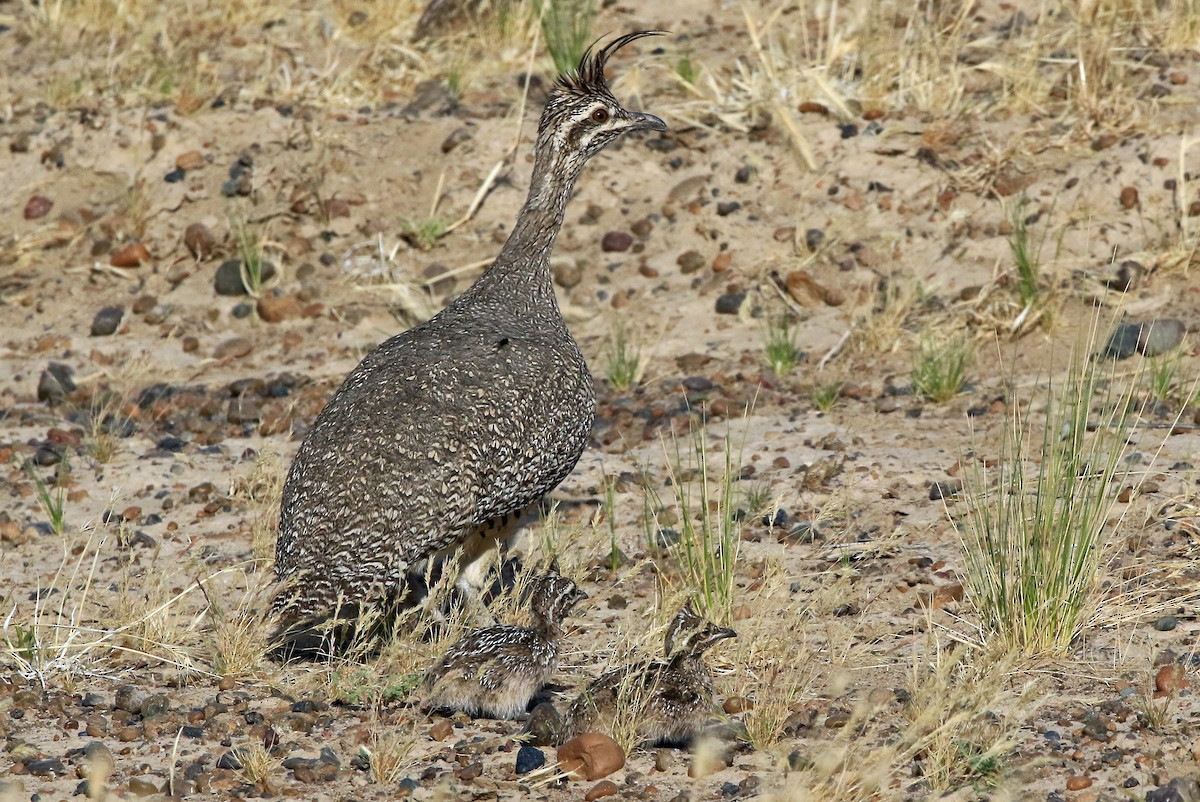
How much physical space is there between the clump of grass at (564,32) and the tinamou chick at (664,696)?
650 centimetres

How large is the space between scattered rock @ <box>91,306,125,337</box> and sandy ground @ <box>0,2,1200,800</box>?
0.09m

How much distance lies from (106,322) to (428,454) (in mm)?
5240

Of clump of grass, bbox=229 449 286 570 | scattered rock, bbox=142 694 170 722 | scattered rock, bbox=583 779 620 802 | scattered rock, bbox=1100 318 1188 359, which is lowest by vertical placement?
clump of grass, bbox=229 449 286 570

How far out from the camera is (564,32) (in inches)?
449

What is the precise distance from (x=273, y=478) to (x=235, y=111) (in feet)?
16.1

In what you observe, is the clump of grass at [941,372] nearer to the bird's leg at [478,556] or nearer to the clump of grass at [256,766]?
the bird's leg at [478,556]

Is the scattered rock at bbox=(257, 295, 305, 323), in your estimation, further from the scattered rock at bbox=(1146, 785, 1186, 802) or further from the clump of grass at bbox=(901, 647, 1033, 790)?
the scattered rock at bbox=(1146, 785, 1186, 802)

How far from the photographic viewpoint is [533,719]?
5.15 m

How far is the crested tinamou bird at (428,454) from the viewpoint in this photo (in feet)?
18.5

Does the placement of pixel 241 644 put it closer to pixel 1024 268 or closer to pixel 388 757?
pixel 388 757

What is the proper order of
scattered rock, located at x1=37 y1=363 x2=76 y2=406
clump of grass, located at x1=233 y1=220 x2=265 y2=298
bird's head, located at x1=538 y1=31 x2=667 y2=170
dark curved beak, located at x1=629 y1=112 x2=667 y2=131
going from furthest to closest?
clump of grass, located at x1=233 y1=220 x2=265 y2=298
scattered rock, located at x1=37 y1=363 x2=76 y2=406
dark curved beak, located at x1=629 y1=112 x2=667 y2=131
bird's head, located at x1=538 y1=31 x2=667 y2=170

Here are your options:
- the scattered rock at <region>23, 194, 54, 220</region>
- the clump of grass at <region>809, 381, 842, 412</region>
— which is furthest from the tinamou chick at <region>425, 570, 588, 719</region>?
the scattered rock at <region>23, 194, 54, 220</region>

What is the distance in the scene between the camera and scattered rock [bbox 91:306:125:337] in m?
10.3

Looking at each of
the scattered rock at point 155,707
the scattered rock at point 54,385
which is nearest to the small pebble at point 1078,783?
the scattered rock at point 155,707
